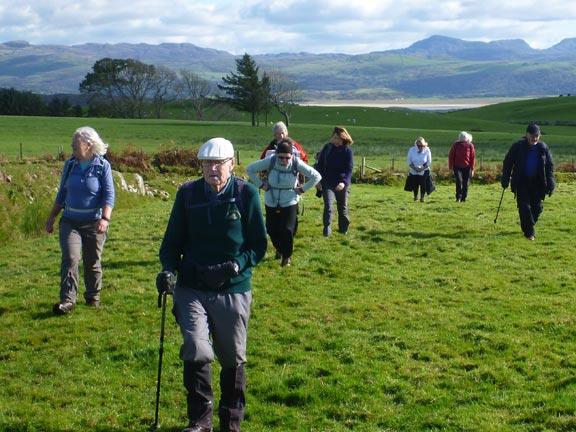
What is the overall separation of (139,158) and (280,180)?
67.3ft

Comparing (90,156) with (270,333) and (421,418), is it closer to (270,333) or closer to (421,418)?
(270,333)

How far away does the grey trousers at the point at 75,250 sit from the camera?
10.6 meters

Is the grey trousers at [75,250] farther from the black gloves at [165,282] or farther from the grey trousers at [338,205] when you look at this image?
the grey trousers at [338,205]

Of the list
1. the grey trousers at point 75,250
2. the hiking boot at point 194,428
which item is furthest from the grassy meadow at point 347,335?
the hiking boot at point 194,428

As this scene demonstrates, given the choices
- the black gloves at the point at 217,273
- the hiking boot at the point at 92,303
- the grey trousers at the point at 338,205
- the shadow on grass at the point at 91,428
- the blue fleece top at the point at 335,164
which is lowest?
the shadow on grass at the point at 91,428

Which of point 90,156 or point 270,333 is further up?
point 90,156

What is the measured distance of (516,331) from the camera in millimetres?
9883

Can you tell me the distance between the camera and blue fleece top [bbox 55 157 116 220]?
10.4 meters

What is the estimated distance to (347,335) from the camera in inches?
388

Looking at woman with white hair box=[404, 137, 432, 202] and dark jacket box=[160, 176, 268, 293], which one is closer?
dark jacket box=[160, 176, 268, 293]

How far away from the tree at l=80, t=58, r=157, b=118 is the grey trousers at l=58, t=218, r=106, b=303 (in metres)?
116

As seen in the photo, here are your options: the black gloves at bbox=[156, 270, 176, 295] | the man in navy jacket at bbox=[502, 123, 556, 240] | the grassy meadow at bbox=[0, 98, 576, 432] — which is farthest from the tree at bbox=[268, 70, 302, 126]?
the black gloves at bbox=[156, 270, 176, 295]

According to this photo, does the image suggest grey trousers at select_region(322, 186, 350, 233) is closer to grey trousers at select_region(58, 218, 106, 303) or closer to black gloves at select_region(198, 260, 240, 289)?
grey trousers at select_region(58, 218, 106, 303)

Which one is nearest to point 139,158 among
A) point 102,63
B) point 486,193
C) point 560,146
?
point 486,193
